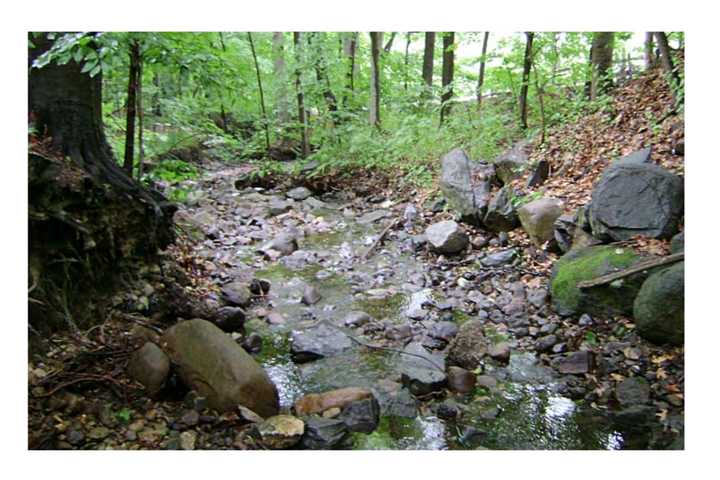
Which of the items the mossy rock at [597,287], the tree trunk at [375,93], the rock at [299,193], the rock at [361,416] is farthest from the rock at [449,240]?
the tree trunk at [375,93]

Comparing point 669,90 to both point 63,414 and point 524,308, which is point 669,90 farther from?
point 63,414

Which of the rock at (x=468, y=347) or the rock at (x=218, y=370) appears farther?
the rock at (x=468, y=347)

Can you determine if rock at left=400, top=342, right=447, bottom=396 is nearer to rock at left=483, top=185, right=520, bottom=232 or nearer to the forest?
the forest

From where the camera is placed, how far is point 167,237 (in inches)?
179

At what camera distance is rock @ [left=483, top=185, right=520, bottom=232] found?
20.3 ft

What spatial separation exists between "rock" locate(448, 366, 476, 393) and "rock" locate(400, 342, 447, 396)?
0.06m

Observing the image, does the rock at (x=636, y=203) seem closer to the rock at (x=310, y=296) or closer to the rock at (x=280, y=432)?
the rock at (x=310, y=296)

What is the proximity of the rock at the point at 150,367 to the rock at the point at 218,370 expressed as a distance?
9cm

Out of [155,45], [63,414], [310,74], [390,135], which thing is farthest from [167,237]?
[310,74]

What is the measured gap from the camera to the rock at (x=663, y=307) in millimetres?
3377

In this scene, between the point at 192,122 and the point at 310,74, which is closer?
the point at 192,122

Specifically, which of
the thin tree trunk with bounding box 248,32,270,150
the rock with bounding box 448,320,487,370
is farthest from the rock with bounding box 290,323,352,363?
the thin tree trunk with bounding box 248,32,270,150

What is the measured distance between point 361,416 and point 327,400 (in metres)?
0.27

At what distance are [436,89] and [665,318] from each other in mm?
8475
